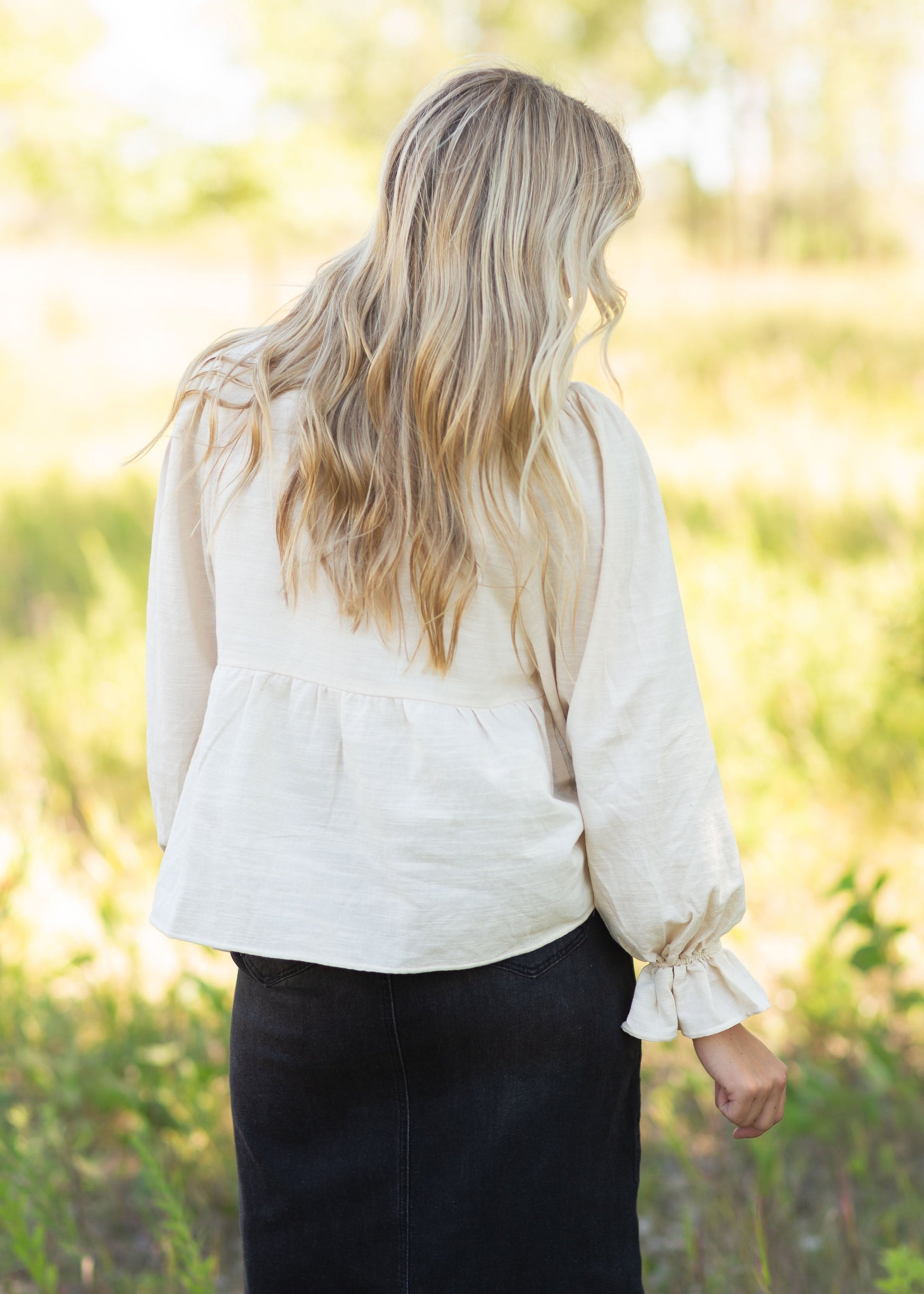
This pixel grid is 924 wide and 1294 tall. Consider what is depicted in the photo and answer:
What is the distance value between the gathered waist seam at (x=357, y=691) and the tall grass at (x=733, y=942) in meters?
0.79

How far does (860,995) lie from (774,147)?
22.5 m

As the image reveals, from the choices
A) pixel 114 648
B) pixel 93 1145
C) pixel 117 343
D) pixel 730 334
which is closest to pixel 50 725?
pixel 114 648

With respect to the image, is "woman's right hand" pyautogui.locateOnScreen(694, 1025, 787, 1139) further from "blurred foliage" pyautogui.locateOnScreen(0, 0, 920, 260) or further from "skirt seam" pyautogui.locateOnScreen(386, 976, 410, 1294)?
"blurred foliage" pyautogui.locateOnScreen(0, 0, 920, 260)

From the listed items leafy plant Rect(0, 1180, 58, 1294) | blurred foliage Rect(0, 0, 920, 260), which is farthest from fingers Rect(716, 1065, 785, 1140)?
blurred foliage Rect(0, 0, 920, 260)

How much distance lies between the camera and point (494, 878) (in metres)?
1.11

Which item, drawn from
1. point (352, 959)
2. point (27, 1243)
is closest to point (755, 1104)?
point (352, 959)

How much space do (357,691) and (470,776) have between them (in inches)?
6.1

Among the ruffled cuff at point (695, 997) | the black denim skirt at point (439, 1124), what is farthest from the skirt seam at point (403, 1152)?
the ruffled cuff at point (695, 997)

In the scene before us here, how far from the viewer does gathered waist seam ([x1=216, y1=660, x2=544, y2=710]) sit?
113 cm

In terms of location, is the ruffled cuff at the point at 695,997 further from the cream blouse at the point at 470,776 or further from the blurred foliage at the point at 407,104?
the blurred foliage at the point at 407,104

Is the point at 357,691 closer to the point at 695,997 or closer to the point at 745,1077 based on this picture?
the point at 695,997

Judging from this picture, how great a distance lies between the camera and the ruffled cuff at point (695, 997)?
1.21 metres

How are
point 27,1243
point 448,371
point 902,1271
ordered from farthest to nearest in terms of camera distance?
point 27,1243 → point 902,1271 → point 448,371

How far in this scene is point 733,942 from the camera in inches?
110
